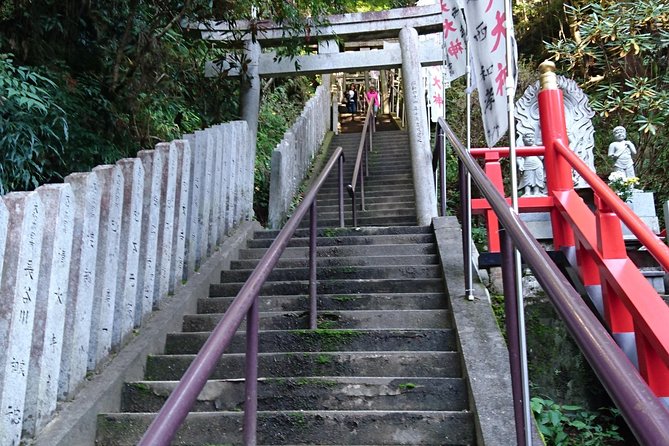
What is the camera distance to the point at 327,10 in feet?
24.3

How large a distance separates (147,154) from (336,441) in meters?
2.06

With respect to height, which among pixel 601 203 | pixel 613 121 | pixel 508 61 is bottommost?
pixel 601 203

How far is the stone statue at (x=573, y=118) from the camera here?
6.31 metres

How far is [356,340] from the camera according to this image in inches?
120

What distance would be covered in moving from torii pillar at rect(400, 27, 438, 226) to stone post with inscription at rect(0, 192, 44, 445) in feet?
15.1

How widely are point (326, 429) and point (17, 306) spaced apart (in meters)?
1.39

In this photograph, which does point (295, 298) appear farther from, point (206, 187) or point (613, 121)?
point (613, 121)

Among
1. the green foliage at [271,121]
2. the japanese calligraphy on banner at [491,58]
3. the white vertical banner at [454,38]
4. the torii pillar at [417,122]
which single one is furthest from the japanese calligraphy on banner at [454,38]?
the green foliage at [271,121]

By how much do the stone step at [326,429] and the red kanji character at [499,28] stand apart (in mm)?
1832

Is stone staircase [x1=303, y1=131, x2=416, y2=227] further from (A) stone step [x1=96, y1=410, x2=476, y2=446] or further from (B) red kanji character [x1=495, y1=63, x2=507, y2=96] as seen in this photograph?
(A) stone step [x1=96, y1=410, x2=476, y2=446]

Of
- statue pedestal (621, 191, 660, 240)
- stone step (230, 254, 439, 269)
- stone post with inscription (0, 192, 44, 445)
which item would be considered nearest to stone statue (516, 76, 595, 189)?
statue pedestal (621, 191, 660, 240)

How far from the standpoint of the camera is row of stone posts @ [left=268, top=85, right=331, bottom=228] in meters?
6.80

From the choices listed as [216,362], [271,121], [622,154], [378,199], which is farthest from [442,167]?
[271,121]

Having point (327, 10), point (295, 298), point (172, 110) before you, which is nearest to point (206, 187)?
point (295, 298)
